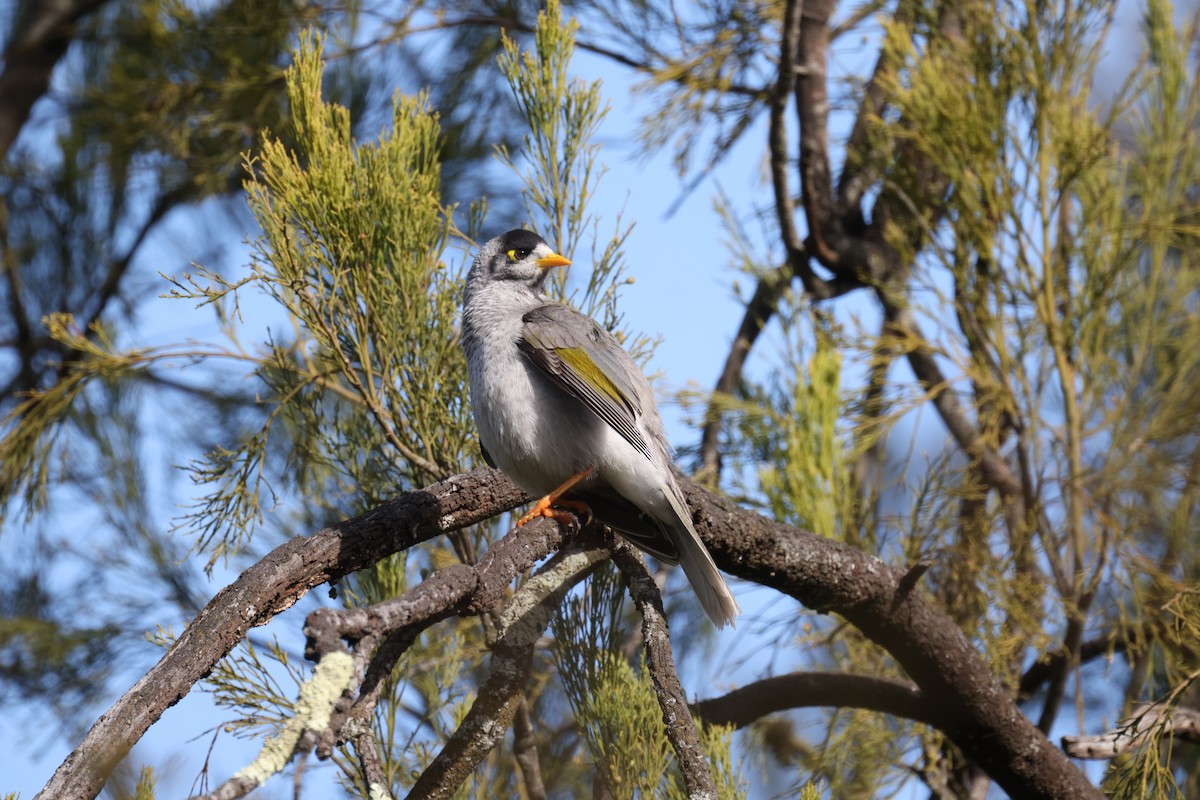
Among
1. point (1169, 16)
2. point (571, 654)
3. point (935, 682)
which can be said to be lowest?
point (571, 654)

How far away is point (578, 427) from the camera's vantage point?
324 cm

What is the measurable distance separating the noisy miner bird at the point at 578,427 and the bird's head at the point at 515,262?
262 millimetres

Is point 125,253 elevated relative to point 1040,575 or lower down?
elevated

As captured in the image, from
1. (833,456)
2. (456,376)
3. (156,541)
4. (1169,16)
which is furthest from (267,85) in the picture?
(1169,16)

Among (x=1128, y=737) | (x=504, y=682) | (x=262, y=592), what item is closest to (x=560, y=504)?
(x=504, y=682)

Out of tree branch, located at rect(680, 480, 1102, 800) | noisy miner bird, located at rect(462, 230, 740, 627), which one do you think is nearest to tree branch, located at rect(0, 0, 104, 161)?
noisy miner bird, located at rect(462, 230, 740, 627)

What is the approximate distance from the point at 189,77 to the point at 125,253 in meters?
1.55

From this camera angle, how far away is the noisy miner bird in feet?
10.1

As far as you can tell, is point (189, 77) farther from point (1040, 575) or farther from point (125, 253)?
point (1040, 575)

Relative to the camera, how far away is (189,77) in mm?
5762

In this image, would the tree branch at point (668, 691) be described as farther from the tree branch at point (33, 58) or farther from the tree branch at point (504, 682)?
the tree branch at point (33, 58)

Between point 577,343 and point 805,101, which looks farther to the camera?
point 805,101

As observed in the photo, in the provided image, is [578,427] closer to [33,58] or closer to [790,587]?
[790,587]

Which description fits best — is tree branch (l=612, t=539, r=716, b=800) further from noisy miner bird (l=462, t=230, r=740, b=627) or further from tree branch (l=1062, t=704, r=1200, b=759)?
tree branch (l=1062, t=704, r=1200, b=759)
